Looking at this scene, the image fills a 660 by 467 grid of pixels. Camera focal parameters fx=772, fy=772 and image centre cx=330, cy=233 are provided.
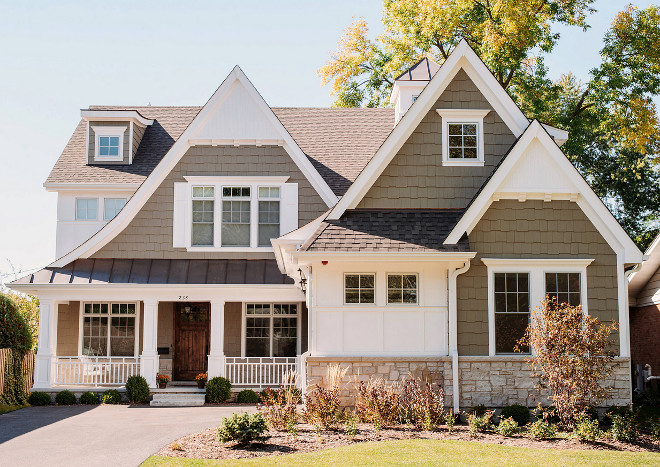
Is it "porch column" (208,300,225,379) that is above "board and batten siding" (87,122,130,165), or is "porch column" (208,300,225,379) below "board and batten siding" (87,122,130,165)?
below

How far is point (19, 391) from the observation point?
18.5 meters

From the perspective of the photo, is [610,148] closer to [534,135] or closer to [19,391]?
[534,135]

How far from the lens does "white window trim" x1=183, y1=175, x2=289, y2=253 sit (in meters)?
20.3

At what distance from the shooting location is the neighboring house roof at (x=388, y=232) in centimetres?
1470

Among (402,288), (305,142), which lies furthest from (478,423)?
(305,142)

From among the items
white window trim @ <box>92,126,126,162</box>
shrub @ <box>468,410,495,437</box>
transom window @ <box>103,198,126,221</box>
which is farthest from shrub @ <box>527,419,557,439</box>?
white window trim @ <box>92,126,126,162</box>

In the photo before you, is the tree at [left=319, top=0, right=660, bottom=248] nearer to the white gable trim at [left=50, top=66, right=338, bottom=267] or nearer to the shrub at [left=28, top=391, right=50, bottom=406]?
the white gable trim at [left=50, top=66, right=338, bottom=267]

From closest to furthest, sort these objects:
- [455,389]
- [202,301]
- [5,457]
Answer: [5,457], [455,389], [202,301]

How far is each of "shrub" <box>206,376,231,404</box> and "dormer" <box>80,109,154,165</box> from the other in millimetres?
7805

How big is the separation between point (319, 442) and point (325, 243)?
4.13 metres

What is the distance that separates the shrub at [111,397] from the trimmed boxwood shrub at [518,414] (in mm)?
9389

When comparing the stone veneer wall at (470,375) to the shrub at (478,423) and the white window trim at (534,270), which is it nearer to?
the white window trim at (534,270)

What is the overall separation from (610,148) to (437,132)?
961 inches

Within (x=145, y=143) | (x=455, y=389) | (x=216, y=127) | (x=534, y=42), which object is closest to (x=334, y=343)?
(x=455, y=389)
